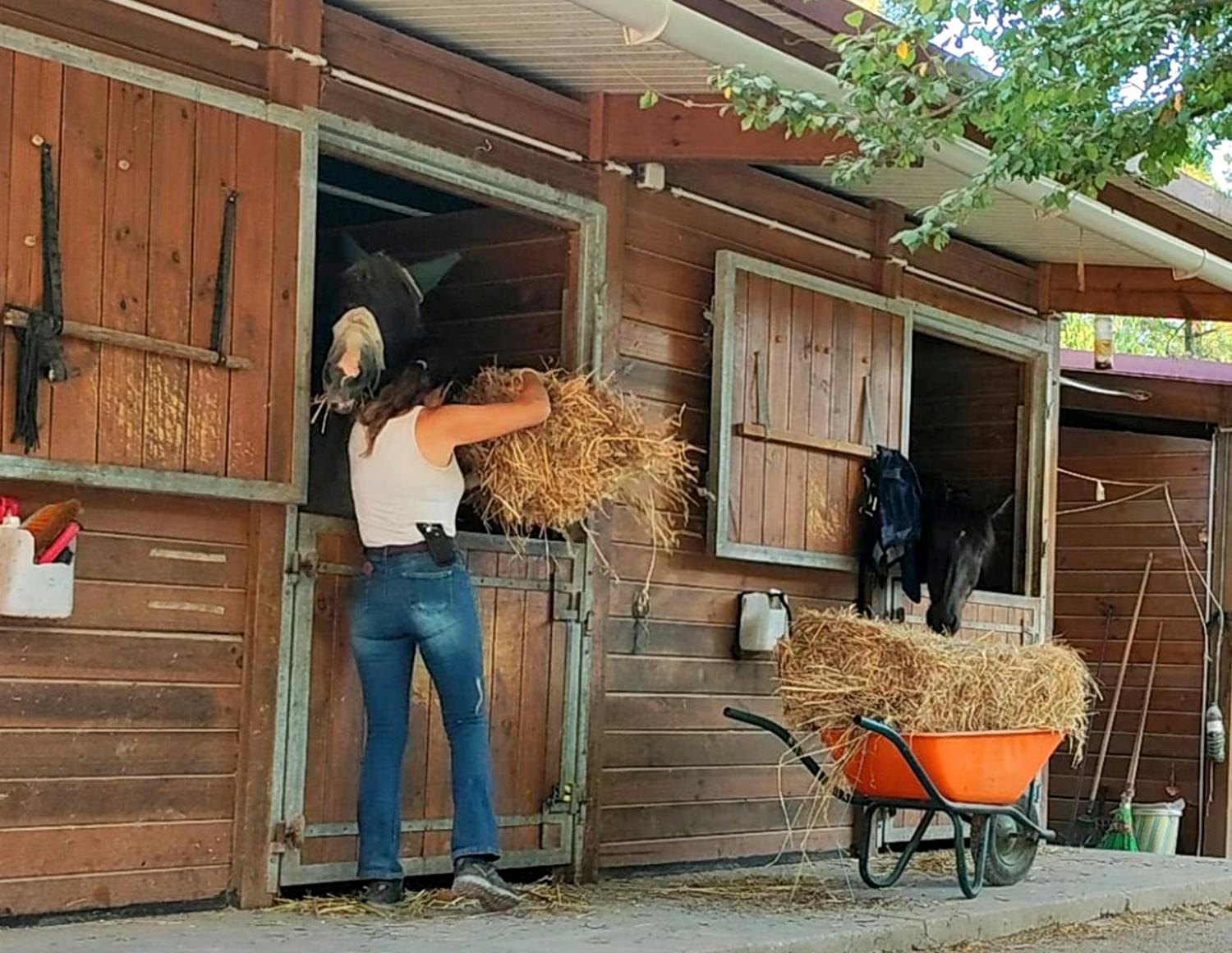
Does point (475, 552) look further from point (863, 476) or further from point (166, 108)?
point (863, 476)

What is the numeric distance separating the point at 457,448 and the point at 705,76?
139 centimetres

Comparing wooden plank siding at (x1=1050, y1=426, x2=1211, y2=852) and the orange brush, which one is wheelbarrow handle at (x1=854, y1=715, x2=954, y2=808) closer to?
the orange brush

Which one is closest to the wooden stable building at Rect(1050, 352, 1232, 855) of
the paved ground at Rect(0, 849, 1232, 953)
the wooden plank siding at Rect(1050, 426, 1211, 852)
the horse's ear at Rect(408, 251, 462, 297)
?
the wooden plank siding at Rect(1050, 426, 1211, 852)

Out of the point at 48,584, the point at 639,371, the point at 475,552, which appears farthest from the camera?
the point at 639,371

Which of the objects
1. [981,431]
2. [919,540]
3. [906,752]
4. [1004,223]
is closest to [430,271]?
[906,752]

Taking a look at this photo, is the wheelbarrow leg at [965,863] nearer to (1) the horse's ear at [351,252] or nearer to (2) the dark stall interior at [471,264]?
(2) the dark stall interior at [471,264]

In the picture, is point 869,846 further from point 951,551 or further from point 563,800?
point 951,551

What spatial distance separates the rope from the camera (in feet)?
32.0

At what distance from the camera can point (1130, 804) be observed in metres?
9.43

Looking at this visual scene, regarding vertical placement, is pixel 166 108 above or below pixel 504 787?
above

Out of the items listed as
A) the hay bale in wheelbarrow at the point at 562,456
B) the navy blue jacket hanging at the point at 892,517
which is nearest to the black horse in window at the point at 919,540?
the navy blue jacket hanging at the point at 892,517

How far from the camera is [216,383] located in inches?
169

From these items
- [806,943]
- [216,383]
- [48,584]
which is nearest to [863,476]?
[806,943]

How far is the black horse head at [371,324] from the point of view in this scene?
462 centimetres
